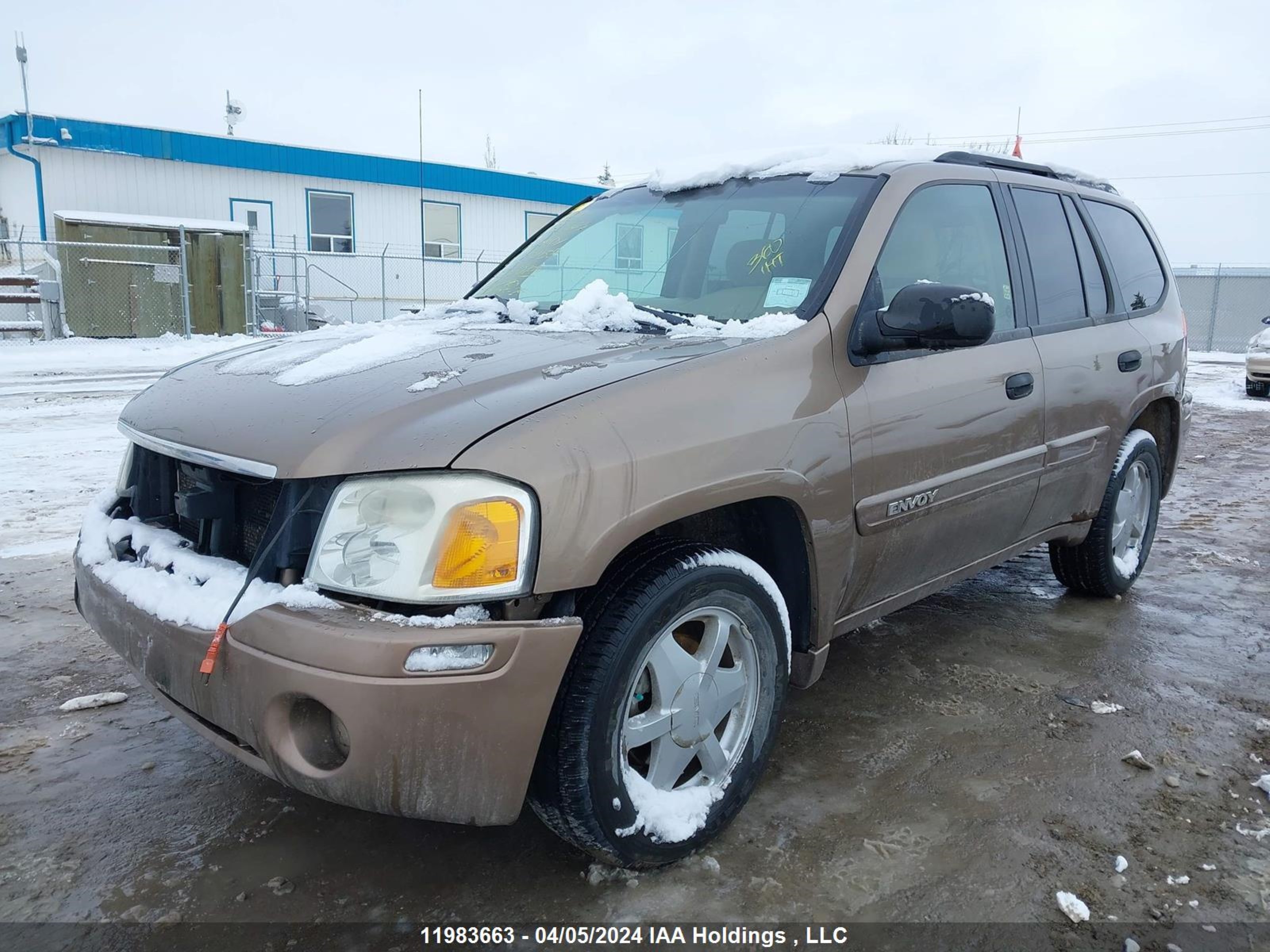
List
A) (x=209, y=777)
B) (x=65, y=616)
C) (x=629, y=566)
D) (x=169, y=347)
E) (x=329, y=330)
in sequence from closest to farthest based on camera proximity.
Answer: (x=629, y=566) → (x=209, y=777) → (x=329, y=330) → (x=65, y=616) → (x=169, y=347)

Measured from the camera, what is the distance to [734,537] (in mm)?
2717

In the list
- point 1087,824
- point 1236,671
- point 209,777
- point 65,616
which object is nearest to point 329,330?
point 209,777

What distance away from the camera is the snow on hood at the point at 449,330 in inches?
102

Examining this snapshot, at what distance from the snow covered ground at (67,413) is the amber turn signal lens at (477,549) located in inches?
146

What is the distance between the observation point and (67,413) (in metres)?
8.80

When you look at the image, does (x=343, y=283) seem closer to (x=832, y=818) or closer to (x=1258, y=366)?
(x=1258, y=366)

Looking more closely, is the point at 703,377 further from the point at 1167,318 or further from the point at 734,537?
the point at 1167,318

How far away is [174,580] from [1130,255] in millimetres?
4094

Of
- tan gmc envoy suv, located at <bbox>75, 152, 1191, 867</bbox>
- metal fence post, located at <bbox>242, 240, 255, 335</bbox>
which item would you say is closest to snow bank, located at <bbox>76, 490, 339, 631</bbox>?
tan gmc envoy suv, located at <bbox>75, 152, 1191, 867</bbox>

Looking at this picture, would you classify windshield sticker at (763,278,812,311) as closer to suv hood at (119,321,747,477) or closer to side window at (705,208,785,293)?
side window at (705,208,785,293)

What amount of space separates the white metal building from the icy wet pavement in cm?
1655

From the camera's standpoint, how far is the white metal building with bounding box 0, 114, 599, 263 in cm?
1858

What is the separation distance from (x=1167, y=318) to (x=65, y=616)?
502cm

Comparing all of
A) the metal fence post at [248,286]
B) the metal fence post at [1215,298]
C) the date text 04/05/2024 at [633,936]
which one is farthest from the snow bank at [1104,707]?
the metal fence post at [1215,298]
